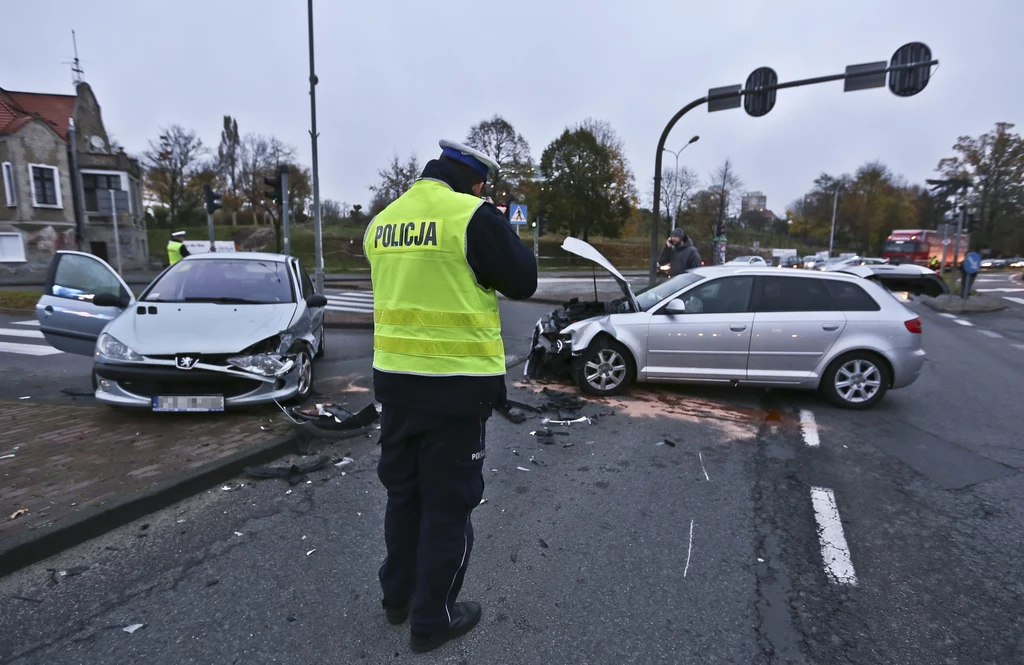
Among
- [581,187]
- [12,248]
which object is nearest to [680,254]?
[12,248]

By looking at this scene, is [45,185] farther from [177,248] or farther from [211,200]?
[177,248]

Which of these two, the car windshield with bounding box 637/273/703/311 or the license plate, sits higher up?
the car windshield with bounding box 637/273/703/311

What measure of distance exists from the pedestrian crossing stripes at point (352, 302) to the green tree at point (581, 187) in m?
39.2

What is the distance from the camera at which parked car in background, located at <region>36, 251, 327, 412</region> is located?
4.96 metres

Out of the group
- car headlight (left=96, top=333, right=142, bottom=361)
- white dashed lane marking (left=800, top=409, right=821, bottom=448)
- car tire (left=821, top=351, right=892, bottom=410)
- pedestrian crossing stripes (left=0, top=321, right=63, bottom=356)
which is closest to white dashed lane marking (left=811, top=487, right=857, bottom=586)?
white dashed lane marking (left=800, top=409, right=821, bottom=448)

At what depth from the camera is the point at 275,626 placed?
261 centimetres

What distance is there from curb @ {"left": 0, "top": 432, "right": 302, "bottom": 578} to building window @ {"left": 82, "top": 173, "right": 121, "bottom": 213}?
121 ft

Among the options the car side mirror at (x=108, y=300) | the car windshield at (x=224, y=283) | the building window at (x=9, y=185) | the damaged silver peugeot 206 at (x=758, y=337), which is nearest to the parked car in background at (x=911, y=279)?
the damaged silver peugeot 206 at (x=758, y=337)

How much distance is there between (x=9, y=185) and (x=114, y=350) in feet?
103

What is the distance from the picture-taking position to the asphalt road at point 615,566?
252cm

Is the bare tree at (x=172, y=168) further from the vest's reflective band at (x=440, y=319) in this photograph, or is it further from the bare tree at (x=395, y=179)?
the vest's reflective band at (x=440, y=319)

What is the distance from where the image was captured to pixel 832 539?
3480 millimetres

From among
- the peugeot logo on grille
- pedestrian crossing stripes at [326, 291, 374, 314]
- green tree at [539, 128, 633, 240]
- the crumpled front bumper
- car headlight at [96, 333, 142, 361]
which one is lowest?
pedestrian crossing stripes at [326, 291, 374, 314]

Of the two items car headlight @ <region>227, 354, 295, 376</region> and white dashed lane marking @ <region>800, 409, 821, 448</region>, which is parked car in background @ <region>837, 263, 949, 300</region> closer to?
white dashed lane marking @ <region>800, 409, 821, 448</region>
